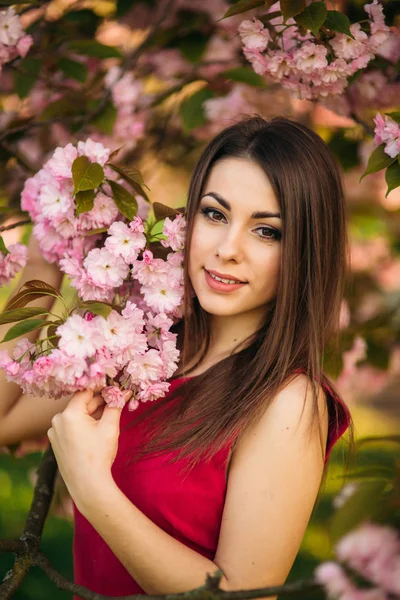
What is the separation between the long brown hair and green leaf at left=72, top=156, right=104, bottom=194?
0.24 m

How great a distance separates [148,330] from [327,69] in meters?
0.72

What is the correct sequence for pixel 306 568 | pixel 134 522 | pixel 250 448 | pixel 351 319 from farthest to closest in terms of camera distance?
pixel 306 568, pixel 351 319, pixel 250 448, pixel 134 522

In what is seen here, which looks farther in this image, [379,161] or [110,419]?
[379,161]

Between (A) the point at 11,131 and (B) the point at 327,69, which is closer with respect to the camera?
(B) the point at 327,69

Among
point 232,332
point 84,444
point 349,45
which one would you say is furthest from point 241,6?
point 84,444

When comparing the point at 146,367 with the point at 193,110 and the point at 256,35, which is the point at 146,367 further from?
the point at 193,110

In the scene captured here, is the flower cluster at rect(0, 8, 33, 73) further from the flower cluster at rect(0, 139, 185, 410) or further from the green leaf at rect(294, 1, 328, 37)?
the green leaf at rect(294, 1, 328, 37)

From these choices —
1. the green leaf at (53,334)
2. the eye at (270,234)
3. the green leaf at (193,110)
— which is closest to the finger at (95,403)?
the green leaf at (53,334)

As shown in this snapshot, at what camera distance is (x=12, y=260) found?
1.65 metres

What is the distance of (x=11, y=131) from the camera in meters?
2.05

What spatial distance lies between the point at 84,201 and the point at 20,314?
0.32 metres

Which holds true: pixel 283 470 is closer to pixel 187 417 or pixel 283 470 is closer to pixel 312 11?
pixel 187 417

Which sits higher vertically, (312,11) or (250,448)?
(312,11)

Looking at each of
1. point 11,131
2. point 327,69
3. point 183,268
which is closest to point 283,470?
point 183,268
